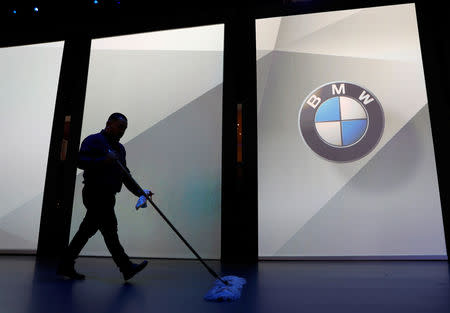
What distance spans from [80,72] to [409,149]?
3.88 metres

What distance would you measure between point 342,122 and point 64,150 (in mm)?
3195

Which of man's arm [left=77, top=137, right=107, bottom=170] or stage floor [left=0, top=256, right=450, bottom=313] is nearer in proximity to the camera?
stage floor [left=0, top=256, right=450, bottom=313]

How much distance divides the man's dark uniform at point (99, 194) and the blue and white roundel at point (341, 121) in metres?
2.03

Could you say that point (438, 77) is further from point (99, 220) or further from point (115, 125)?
point (99, 220)

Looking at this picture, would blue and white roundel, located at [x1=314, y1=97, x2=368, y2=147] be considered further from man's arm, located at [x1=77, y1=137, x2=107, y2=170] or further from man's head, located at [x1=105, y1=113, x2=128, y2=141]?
man's arm, located at [x1=77, y1=137, x2=107, y2=170]

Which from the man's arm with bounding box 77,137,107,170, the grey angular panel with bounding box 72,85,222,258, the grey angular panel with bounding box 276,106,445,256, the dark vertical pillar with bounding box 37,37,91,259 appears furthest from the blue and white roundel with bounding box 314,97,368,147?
the dark vertical pillar with bounding box 37,37,91,259

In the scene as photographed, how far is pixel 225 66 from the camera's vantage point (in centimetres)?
353

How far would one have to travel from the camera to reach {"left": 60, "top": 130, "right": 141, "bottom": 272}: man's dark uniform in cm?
193

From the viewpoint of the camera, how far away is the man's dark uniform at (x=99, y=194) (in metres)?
1.93

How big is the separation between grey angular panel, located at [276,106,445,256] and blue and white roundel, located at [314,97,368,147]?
0.31 m

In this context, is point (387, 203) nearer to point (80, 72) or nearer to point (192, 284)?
point (192, 284)

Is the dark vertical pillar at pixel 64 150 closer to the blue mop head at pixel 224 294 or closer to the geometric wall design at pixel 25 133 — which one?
the geometric wall design at pixel 25 133

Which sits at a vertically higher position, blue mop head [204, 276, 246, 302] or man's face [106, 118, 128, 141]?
man's face [106, 118, 128, 141]

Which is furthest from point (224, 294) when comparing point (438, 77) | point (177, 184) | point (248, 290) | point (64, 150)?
point (438, 77)
